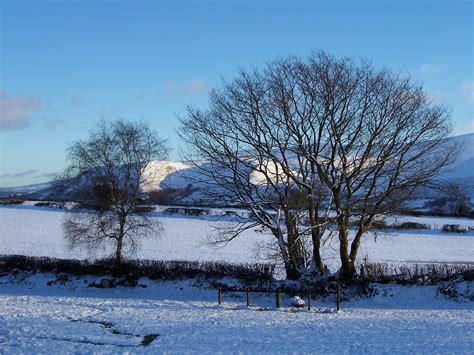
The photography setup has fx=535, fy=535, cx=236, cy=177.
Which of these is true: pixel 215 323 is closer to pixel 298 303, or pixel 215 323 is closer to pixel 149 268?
pixel 298 303

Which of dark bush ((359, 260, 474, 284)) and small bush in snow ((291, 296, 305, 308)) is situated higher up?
dark bush ((359, 260, 474, 284))

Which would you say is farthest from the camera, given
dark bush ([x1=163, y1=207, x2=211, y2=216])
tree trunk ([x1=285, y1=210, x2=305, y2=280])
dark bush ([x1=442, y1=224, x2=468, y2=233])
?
dark bush ([x1=163, y1=207, x2=211, y2=216])

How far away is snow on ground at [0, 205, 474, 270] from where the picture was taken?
3722 centimetres

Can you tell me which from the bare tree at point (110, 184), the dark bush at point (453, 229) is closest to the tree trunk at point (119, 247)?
the bare tree at point (110, 184)

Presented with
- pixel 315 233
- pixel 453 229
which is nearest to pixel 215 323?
pixel 315 233

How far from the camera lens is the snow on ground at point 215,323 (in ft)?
46.6

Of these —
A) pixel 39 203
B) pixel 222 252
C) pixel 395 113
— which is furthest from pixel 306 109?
pixel 39 203

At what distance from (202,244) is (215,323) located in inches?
614

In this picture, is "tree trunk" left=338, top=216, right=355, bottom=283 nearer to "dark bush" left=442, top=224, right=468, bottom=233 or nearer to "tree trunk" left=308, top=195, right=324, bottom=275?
"tree trunk" left=308, top=195, right=324, bottom=275

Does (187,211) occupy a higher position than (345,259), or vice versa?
(187,211)

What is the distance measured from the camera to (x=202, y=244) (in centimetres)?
3366

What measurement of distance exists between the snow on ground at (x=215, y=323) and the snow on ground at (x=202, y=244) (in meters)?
5.73

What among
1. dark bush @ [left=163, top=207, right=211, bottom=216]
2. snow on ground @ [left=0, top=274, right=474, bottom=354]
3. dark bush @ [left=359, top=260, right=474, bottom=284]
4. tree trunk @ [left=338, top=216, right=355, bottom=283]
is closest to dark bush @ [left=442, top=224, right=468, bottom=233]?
dark bush @ [left=163, top=207, right=211, bottom=216]

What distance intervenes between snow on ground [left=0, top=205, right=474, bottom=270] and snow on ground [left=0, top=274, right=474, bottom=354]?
5733 millimetres
